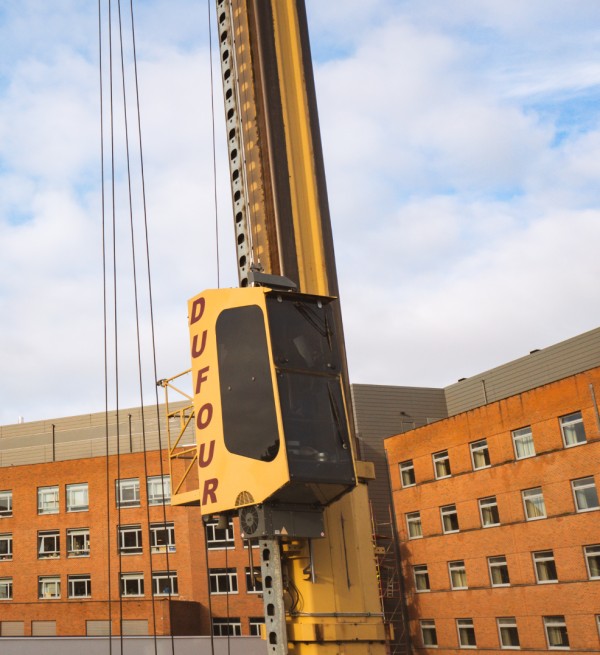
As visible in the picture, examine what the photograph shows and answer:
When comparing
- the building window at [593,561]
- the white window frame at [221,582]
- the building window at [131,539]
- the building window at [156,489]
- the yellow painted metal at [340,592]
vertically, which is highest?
the building window at [156,489]

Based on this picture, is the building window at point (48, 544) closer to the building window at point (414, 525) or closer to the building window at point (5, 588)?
the building window at point (5, 588)

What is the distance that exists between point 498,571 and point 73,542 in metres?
30.4

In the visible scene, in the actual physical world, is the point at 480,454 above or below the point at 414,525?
above

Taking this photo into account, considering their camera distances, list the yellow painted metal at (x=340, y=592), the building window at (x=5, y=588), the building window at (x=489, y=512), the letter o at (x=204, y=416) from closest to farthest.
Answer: the yellow painted metal at (x=340, y=592)
the letter o at (x=204, y=416)
the building window at (x=489, y=512)
the building window at (x=5, y=588)

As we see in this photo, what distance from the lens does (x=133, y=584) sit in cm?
6303

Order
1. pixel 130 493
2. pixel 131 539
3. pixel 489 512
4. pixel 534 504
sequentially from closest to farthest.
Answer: pixel 534 504 → pixel 489 512 → pixel 131 539 → pixel 130 493

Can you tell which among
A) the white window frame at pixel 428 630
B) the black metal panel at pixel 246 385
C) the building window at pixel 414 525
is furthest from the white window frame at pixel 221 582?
the black metal panel at pixel 246 385

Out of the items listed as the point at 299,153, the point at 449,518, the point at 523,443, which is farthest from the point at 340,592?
the point at 449,518

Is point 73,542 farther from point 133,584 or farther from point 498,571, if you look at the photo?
point 498,571

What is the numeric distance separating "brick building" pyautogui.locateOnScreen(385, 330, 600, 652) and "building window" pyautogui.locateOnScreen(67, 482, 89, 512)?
22327mm

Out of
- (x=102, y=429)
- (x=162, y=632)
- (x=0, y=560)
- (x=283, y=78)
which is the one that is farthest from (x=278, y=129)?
(x=102, y=429)

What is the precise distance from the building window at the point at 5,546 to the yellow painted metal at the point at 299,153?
58.2m

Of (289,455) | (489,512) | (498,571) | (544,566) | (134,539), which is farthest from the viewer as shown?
(134,539)

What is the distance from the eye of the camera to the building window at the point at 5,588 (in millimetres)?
65562
